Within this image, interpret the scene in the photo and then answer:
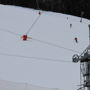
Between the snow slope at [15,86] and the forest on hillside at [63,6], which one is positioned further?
the forest on hillside at [63,6]

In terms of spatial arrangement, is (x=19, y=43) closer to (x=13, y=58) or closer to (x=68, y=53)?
(x=13, y=58)

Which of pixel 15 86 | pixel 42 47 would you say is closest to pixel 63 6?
pixel 42 47

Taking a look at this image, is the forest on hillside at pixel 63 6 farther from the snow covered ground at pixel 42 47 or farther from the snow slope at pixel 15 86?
the snow slope at pixel 15 86

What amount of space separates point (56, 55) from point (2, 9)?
1234 millimetres

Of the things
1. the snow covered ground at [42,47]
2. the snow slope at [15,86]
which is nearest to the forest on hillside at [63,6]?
the snow covered ground at [42,47]

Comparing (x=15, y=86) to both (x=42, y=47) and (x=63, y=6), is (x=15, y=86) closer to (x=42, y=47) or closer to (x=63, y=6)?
(x=42, y=47)

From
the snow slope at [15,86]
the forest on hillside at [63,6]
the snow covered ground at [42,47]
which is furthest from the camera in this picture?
the forest on hillside at [63,6]

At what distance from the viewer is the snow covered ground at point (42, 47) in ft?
12.5

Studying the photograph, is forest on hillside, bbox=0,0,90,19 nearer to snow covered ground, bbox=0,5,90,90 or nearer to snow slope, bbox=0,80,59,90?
snow covered ground, bbox=0,5,90,90

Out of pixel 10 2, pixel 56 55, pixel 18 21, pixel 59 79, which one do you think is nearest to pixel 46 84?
pixel 59 79

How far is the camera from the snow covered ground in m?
3.82

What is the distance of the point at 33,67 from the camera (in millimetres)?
3980

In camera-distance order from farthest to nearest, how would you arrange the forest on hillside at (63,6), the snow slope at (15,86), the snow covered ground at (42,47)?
the forest on hillside at (63,6) → the snow covered ground at (42,47) → the snow slope at (15,86)

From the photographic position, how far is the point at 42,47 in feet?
14.6
